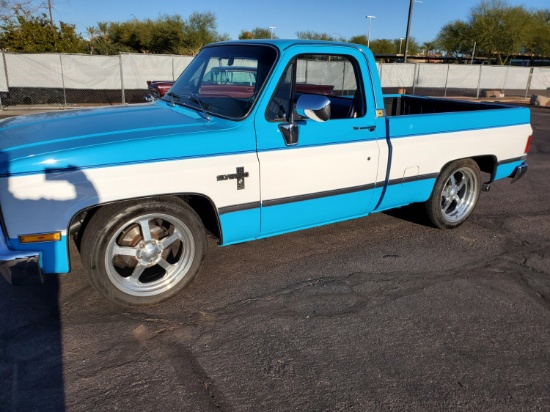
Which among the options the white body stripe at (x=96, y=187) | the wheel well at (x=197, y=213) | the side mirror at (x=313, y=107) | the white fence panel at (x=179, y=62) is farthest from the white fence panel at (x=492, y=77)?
the white body stripe at (x=96, y=187)

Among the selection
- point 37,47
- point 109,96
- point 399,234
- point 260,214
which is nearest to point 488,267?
point 399,234

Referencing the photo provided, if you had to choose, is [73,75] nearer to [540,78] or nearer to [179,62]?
[179,62]

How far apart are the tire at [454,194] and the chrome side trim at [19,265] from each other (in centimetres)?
389

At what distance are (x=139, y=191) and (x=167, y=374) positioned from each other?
1.22 m

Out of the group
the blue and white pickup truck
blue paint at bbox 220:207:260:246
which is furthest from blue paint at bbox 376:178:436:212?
blue paint at bbox 220:207:260:246

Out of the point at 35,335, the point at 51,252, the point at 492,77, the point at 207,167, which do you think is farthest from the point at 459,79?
the point at 35,335

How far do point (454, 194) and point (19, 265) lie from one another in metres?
4.50

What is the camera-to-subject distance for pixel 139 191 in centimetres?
307

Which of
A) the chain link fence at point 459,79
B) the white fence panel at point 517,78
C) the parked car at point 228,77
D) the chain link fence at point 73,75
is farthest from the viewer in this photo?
the white fence panel at point 517,78

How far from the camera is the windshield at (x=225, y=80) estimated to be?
12.1ft

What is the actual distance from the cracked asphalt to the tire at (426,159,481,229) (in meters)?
0.50

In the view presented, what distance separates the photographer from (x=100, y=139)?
3.04 m

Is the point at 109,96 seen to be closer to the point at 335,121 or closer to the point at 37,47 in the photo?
the point at 37,47

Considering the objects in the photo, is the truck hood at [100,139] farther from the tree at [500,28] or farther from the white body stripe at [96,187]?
the tree at [500,28]
